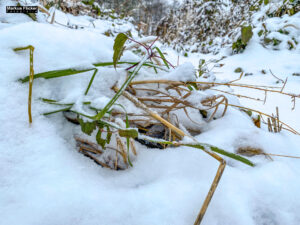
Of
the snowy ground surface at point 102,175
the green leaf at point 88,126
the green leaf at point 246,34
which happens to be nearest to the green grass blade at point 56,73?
the snowy ground surface at point 102,175

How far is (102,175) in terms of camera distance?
44cm

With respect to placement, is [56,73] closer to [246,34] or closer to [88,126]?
[88,126]

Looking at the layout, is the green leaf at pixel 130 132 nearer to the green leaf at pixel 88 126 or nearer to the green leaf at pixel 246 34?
the green leaf at pixel 88 126

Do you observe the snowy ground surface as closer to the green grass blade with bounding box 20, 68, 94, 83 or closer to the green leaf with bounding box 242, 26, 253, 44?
the green grass blade with bounding box 20, 68, 94, 83

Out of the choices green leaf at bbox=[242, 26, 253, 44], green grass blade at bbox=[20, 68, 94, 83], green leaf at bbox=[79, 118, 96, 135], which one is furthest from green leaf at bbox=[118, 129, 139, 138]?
green leaf at bbox=[242, 26, 253, 44]

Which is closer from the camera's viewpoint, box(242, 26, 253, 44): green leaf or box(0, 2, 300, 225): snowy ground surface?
box(0, 2, 300, 225): snowy ground surface

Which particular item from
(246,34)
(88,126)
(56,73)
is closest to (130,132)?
(88,126)

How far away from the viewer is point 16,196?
1.07ft

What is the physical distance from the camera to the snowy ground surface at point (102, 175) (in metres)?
0.33

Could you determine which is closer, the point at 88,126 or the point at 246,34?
the point at 88,126

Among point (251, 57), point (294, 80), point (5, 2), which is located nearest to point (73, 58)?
point (5, 2)

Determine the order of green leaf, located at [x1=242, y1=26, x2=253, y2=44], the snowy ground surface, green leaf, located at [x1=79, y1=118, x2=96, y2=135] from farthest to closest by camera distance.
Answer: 1. green leaf, located at [x1=242, y1=26, x2=253, y2=44]
2. green leaf, located at [x1=79, y1=118, x2=96, y2=135]
3. the snowy ground surface

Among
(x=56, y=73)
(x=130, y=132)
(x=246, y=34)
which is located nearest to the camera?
(x=130, y=132)

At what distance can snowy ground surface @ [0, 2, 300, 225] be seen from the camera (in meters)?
0.33
